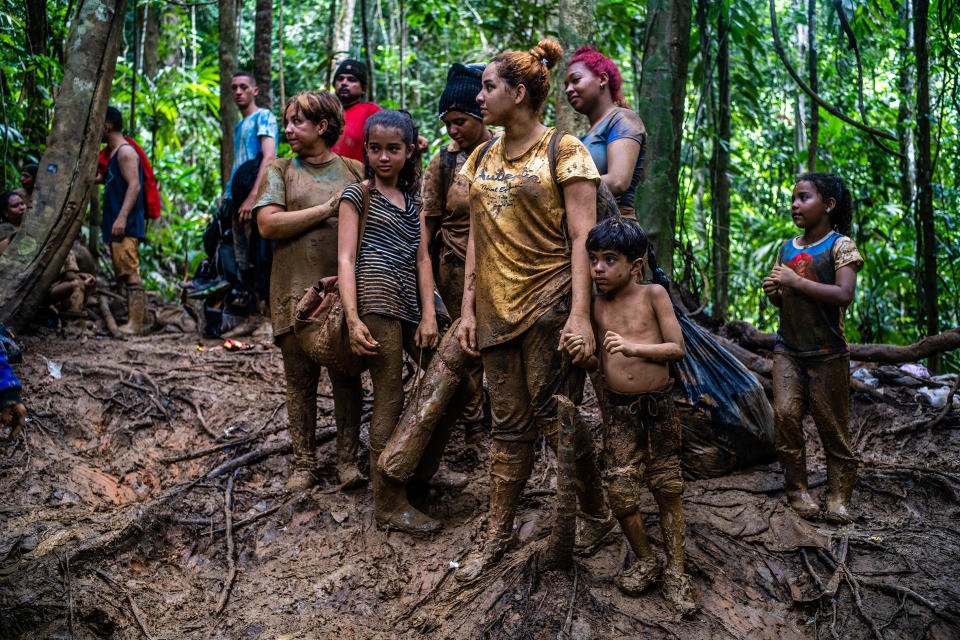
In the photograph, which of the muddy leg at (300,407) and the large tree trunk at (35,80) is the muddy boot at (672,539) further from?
the large tree trunk at (35,80)

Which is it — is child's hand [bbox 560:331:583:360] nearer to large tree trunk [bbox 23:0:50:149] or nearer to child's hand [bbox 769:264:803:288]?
child's hand [bbox 769:264:803:288]

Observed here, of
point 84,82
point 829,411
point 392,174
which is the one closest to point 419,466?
point 392,174

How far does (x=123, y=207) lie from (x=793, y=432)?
244 inches

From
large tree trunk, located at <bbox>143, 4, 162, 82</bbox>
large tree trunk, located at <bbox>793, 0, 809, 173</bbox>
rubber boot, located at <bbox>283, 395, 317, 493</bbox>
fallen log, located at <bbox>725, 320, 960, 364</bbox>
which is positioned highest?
large tree trunk, located at <bbox>143, 4, 162, 82</bbox>

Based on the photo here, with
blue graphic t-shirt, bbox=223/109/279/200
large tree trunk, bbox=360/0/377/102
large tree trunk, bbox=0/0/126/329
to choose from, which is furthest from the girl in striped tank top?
large tree trunk, bbox=360/0/377/102

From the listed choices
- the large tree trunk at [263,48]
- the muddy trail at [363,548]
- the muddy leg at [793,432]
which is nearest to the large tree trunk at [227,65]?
the large tree trunk at [263,48]

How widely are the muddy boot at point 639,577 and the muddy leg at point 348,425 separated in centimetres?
183

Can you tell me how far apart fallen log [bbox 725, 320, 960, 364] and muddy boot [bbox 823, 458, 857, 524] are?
1.13 m

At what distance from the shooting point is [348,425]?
14.3ft

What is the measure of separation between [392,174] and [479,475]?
6.38 ft

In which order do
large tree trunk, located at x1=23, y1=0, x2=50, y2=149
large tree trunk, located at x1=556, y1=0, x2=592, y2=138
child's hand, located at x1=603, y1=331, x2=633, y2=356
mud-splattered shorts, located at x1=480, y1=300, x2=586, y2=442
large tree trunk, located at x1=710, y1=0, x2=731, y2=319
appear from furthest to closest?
large tree trunk, located at x1=23, y1=0, x2=50, y2=149 → large tree trunk, located at x1=710, y1=0, x2=731, y2=319 → large tree trunk, located at x1=556, y1=0, x2=592, y2=138 → mud-splattered shorts, located at x1=480, y1=300, x2=586, y2=442 → child's hand, located at x1=603, y1=331, x2=633, y2=356

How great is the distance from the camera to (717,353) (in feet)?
13.7

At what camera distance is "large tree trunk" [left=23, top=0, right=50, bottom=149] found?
291 inches

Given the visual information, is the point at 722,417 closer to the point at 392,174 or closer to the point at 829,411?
the point at 829,411
